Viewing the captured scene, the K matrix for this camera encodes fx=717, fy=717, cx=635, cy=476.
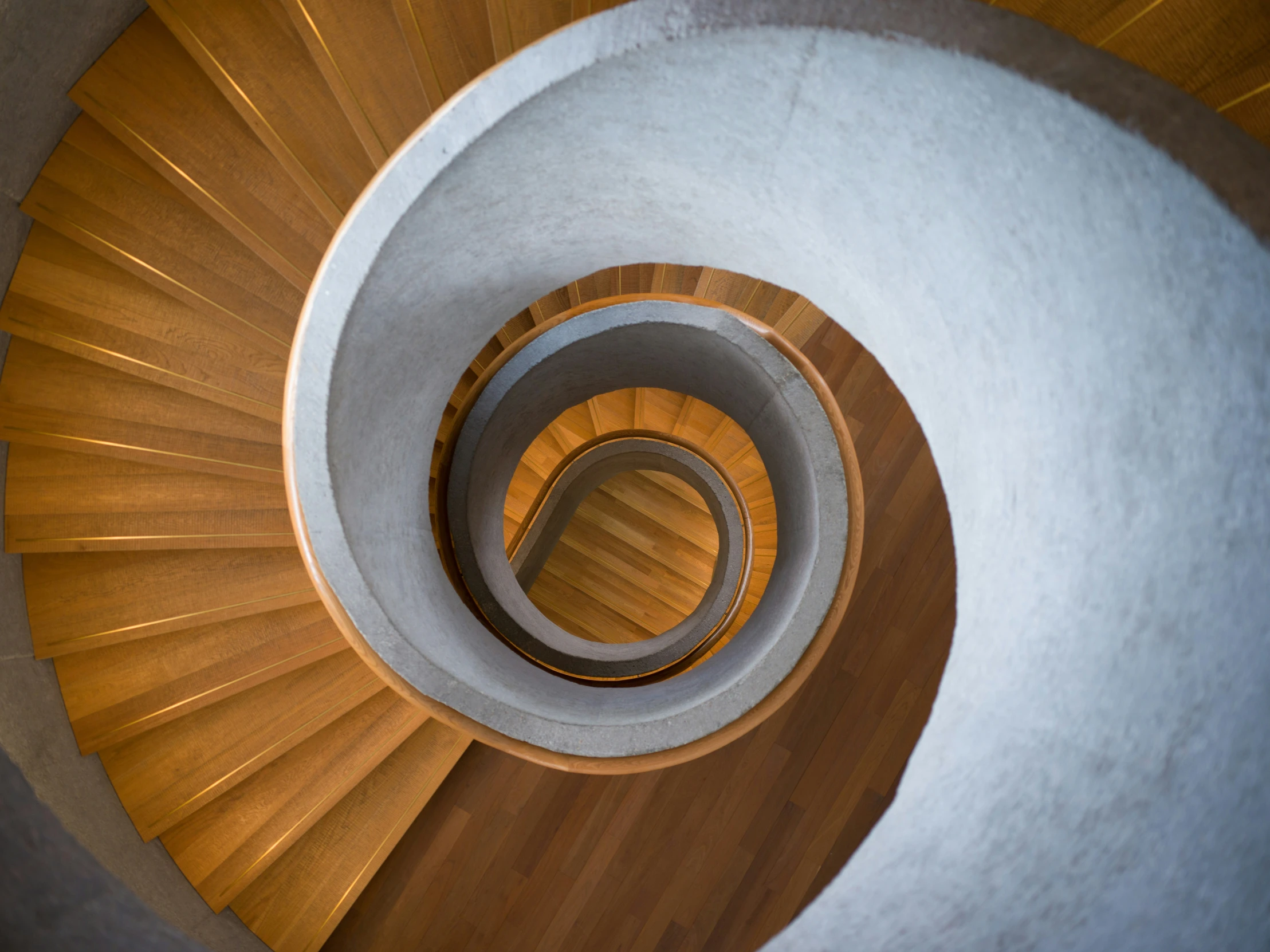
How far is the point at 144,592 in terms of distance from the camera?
3.07 metres

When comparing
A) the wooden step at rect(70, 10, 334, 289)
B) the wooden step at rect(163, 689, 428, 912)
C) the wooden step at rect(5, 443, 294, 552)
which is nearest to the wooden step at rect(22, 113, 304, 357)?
the wooden step at rect(70, 10, 334, 289)

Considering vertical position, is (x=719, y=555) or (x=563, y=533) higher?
(x=719, y=555)

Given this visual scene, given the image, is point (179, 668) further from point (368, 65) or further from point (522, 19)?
point (522, 19)

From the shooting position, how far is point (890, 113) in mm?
1370

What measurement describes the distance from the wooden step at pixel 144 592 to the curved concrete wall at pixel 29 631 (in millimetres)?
91

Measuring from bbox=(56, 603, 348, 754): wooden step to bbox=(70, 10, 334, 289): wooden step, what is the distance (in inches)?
60.3

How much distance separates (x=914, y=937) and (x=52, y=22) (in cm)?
379

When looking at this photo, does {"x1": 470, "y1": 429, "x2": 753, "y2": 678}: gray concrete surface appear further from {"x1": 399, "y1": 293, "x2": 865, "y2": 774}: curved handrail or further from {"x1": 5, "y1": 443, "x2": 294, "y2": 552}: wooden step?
{"x1": 399, "y1": 293, "x2": 865, "y2": 774}: curved handrail

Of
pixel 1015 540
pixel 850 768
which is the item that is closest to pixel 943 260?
pixel 1015 540

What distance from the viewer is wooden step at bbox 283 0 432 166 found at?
8.64ft

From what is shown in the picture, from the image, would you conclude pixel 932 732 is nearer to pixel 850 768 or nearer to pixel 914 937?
pixel 914 937

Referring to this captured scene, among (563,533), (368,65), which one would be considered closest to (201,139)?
(368,65)

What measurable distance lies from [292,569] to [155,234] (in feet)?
4.85

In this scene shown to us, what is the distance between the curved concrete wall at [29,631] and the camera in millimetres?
2605
